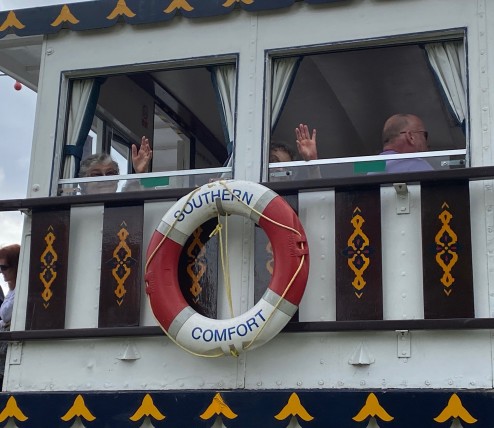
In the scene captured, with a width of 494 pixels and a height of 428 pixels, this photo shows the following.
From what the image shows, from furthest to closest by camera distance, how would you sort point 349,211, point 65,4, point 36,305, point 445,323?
point 65,4 → point 36,305 → point 349,211 → point 445,323

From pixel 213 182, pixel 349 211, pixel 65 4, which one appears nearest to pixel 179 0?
pixel 65 4

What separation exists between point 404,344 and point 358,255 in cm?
57

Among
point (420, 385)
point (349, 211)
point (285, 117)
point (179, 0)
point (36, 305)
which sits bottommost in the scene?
point (420, 385)

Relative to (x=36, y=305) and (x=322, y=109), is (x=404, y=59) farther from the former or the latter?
(x=36, y=305)

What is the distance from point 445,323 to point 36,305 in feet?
8.46

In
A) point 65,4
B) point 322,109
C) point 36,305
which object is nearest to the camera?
point 36,305

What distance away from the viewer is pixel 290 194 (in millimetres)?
6367

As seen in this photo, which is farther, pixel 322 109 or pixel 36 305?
pixel 322 109

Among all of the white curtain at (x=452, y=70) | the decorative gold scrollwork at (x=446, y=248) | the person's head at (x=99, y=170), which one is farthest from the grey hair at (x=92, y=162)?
the decorative gold scrollwork at (x=446, y=248)

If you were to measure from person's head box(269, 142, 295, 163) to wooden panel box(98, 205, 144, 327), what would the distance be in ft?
2.87

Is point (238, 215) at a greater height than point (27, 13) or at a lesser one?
lesser

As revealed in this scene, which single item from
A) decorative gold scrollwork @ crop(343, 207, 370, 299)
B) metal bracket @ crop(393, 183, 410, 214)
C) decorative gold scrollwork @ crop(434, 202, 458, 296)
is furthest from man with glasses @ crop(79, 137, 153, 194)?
decorative gold scrollwork @ crop(434, 202, 458, 296)

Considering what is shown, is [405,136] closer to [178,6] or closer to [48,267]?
[178,6]

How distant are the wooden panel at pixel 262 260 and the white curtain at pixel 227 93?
58 cm
